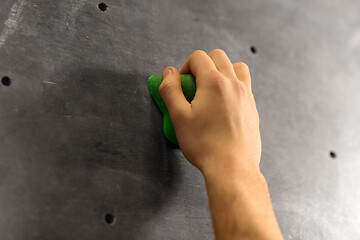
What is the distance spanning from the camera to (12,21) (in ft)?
1.69

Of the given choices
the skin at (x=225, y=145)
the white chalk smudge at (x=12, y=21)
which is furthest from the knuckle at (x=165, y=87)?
the white chalk smudge at (x=12, y=21)

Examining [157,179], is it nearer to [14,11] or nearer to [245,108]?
[245,108]

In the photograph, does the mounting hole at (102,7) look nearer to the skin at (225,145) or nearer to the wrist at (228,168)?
the skin at (225,145)

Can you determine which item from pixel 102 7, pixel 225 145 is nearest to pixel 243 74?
pixel 225 145

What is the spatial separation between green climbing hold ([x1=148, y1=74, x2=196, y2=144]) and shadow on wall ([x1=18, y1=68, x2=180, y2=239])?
1cm

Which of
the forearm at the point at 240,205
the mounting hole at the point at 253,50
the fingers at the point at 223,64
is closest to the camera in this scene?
the forearm at the point at 240,205

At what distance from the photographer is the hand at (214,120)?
0.48 meters

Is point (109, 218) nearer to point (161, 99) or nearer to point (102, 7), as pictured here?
point (161, 99)

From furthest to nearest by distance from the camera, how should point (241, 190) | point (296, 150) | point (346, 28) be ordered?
point (346, 28), point (296, 150), point (241, 190)

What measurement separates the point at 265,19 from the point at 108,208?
507 millimetres

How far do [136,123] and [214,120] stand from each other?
132 millimetres

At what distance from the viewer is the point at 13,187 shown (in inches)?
18.0

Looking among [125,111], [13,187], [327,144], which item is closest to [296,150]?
[327,144]

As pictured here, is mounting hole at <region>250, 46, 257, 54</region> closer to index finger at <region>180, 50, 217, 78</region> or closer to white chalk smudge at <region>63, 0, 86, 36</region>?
index finger at <region>180, 50, 217, 78</region>
